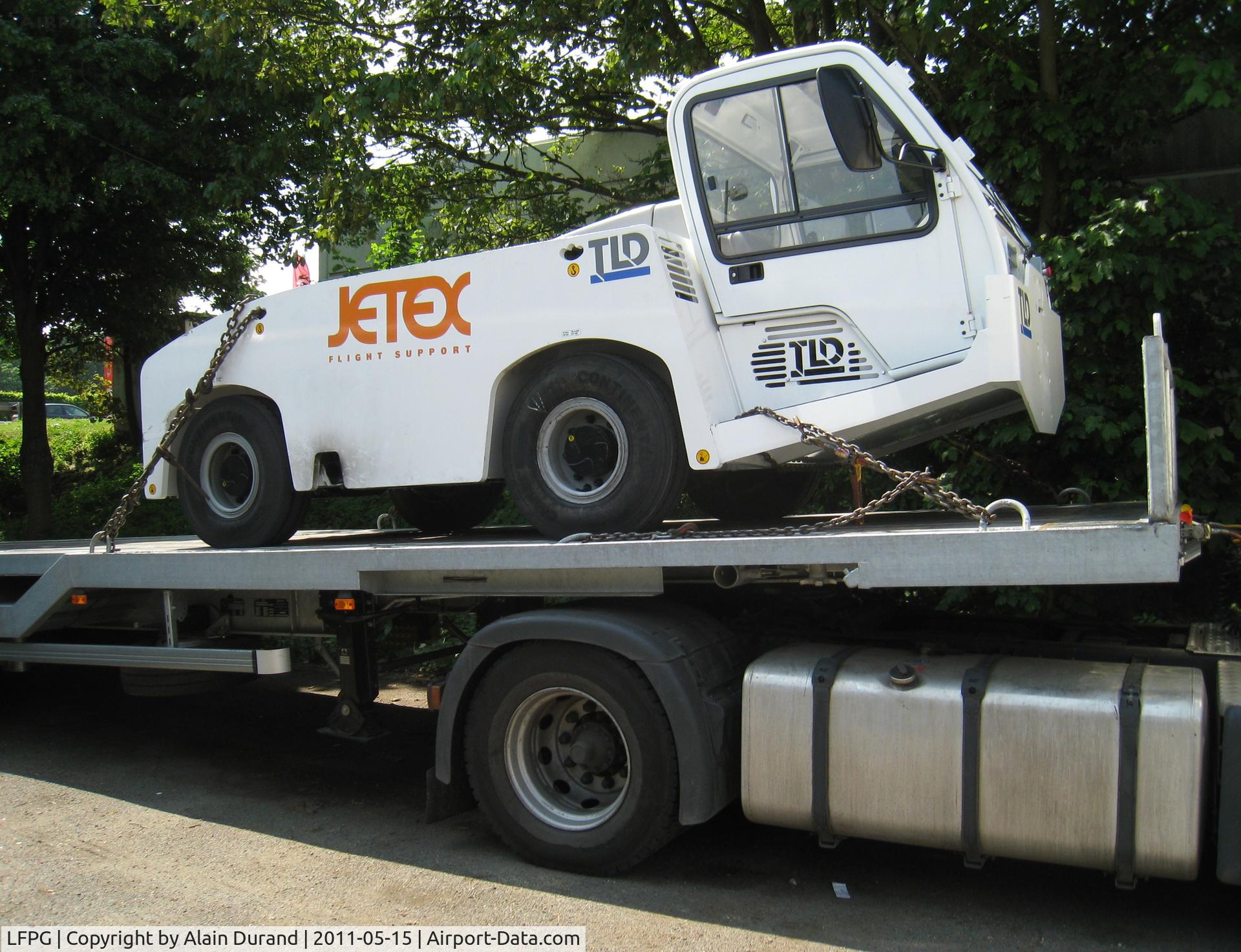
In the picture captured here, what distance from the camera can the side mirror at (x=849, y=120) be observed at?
441 centimetres

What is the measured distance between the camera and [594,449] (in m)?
5.03

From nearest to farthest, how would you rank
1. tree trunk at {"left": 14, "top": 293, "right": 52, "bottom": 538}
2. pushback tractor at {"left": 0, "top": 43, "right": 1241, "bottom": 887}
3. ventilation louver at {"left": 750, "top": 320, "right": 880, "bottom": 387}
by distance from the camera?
pushback tractor at {"left": 0, "top": 43, "right": 1241, "bottom": 887}, ventilation louver at {"left": 750, "top": 320, "right": 880, "bottom": 387}, tree trunk at {"left": 14, "top": 293, "right": 52, "bottom": 538}

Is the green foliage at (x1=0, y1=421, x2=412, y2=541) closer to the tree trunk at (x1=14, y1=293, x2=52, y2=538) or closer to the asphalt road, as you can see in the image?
the tree trunk at (x1=14, y1=293, x2=52, y2=538)

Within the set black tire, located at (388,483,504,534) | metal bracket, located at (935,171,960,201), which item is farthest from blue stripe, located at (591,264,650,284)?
black tire, located at (388,483,504,534)

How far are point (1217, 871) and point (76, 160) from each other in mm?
12406

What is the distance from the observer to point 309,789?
5746 millimetres

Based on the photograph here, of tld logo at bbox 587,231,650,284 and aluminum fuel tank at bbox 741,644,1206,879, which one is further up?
tld logo at bbox 587,231,650,284

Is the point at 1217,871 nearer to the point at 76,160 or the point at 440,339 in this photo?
the point at 440,339

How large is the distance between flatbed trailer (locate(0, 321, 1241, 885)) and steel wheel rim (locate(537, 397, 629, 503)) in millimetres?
505

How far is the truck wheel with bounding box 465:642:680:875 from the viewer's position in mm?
4285

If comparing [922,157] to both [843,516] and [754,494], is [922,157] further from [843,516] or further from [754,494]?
[754,494]

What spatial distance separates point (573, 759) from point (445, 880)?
2.37ft

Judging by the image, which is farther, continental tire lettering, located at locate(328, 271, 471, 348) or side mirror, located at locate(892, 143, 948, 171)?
continental tire lettering, located at locate(328, 271, 471, 348)

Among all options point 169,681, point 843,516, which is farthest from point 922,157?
point 169,681
